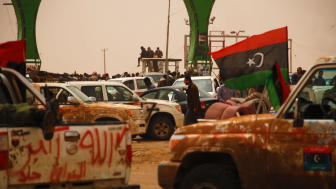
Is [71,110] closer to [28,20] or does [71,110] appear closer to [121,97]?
[121,97]

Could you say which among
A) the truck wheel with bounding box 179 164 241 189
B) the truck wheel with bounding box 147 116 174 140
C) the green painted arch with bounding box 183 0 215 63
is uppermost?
the green painted arch with bounding box 183 0 215 63

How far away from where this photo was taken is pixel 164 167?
16.2 ft

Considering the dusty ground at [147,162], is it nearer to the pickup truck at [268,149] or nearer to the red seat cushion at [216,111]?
the red seat cushion at [216,111]

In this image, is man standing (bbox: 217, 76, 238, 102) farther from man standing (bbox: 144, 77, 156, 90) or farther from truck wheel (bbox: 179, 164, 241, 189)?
truck wheel (bbox: 179, 164, 241, 189)

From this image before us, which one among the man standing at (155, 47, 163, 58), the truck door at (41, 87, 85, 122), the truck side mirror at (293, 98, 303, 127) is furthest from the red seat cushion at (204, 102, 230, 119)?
the man standing at (155, 47, 163, 58)

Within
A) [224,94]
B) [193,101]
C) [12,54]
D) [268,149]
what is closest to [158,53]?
[224,94]

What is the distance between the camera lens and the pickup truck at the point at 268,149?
409 cm

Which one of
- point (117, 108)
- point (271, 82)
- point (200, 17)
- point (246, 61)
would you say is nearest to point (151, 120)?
point (117, 108)

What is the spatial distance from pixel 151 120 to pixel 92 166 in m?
8.52

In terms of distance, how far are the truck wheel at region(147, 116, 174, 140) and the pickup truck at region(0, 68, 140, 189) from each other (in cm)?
825

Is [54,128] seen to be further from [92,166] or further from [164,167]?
[164,167]

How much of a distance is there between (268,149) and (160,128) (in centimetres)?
883

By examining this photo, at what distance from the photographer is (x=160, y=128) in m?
13.0

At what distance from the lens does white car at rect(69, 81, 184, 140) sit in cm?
1275
